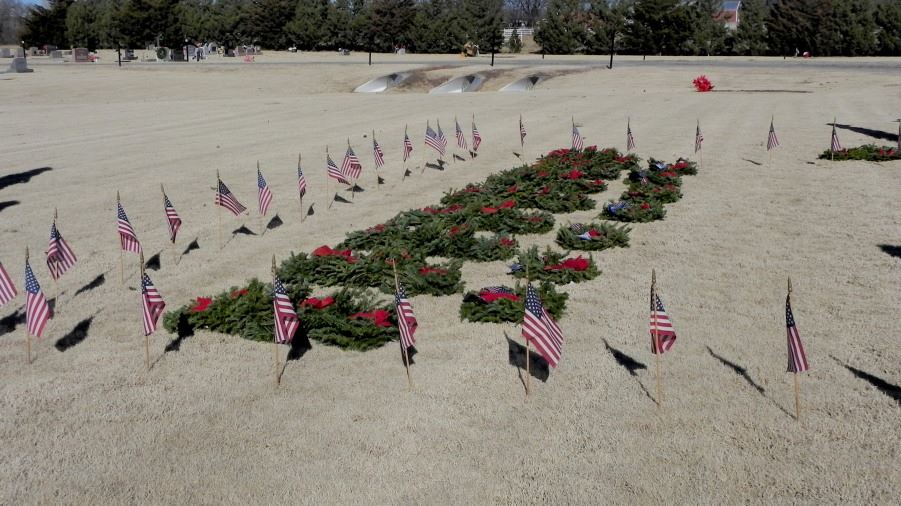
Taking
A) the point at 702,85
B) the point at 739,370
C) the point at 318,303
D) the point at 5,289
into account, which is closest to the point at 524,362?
the point at 739,370

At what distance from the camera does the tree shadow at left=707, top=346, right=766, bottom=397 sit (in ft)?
30.0

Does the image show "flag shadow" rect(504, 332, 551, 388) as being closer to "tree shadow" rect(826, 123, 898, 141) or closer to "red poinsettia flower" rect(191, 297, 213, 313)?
"red poinsettia flower" rect(191, 297, 213, 313)

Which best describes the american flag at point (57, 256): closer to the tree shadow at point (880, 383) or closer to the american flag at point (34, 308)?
the american flag at point (34, 308)

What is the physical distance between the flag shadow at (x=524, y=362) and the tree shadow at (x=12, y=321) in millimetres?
6599

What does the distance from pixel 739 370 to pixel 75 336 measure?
825 centimetres

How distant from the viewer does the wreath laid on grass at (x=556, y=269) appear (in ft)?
42.5

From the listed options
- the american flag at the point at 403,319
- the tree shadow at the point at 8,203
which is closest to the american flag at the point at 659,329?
the american flag at the point at 403,319

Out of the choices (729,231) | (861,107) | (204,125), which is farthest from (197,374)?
Result: (861,107)

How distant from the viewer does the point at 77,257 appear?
14.5 metres

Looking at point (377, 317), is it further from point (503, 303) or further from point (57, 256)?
point (57, 256)

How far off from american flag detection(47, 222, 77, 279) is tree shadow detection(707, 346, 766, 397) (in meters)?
9.15

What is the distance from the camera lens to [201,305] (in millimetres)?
11289

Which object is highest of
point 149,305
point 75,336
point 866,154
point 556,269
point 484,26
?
point 484,26

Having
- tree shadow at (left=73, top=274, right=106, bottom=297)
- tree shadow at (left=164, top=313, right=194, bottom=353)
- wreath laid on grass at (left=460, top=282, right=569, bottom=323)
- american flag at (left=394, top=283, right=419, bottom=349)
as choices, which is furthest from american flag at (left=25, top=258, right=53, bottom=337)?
wreath laid on grass at (left=460, top=282, right=569, bottom=323)
